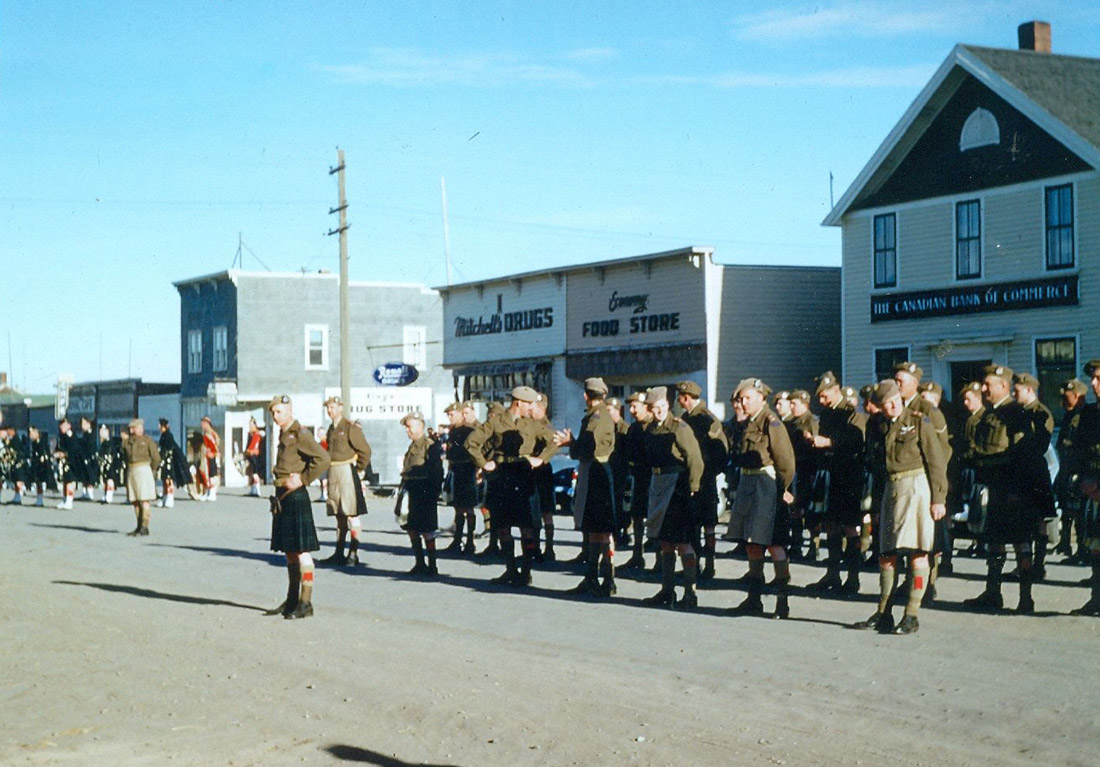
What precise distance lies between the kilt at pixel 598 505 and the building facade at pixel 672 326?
2134 cm

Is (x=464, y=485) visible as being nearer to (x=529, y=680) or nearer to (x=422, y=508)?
(x=422, y=508)

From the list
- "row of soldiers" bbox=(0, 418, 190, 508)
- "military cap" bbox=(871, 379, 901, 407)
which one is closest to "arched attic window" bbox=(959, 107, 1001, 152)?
"row of soldiers" bbox=(0, 418, 190, 508)

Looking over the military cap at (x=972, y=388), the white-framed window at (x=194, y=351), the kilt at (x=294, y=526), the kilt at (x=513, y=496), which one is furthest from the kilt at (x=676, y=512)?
the white-framed window at (x=194, y=351)

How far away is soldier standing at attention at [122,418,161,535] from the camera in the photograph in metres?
23.8

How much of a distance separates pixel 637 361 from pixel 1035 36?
12639 mm

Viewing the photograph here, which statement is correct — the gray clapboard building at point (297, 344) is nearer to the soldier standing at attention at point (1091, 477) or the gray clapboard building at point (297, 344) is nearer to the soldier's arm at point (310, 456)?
the soldier's arm at point (310, 456)

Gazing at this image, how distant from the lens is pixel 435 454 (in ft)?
55.2

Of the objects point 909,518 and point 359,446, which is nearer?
point 909,518

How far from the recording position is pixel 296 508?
13.0 metres

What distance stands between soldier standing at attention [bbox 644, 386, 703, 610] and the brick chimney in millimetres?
23639

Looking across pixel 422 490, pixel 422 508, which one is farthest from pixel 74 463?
pixel 422 508

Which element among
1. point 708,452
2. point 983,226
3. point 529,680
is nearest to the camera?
point 529,680

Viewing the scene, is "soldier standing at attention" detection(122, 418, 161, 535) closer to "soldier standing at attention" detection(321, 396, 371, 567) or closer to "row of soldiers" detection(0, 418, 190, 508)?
"soldier standing at attention" detection(321, 396, 371, 567)

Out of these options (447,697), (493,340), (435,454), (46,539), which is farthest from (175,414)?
(447,697)
